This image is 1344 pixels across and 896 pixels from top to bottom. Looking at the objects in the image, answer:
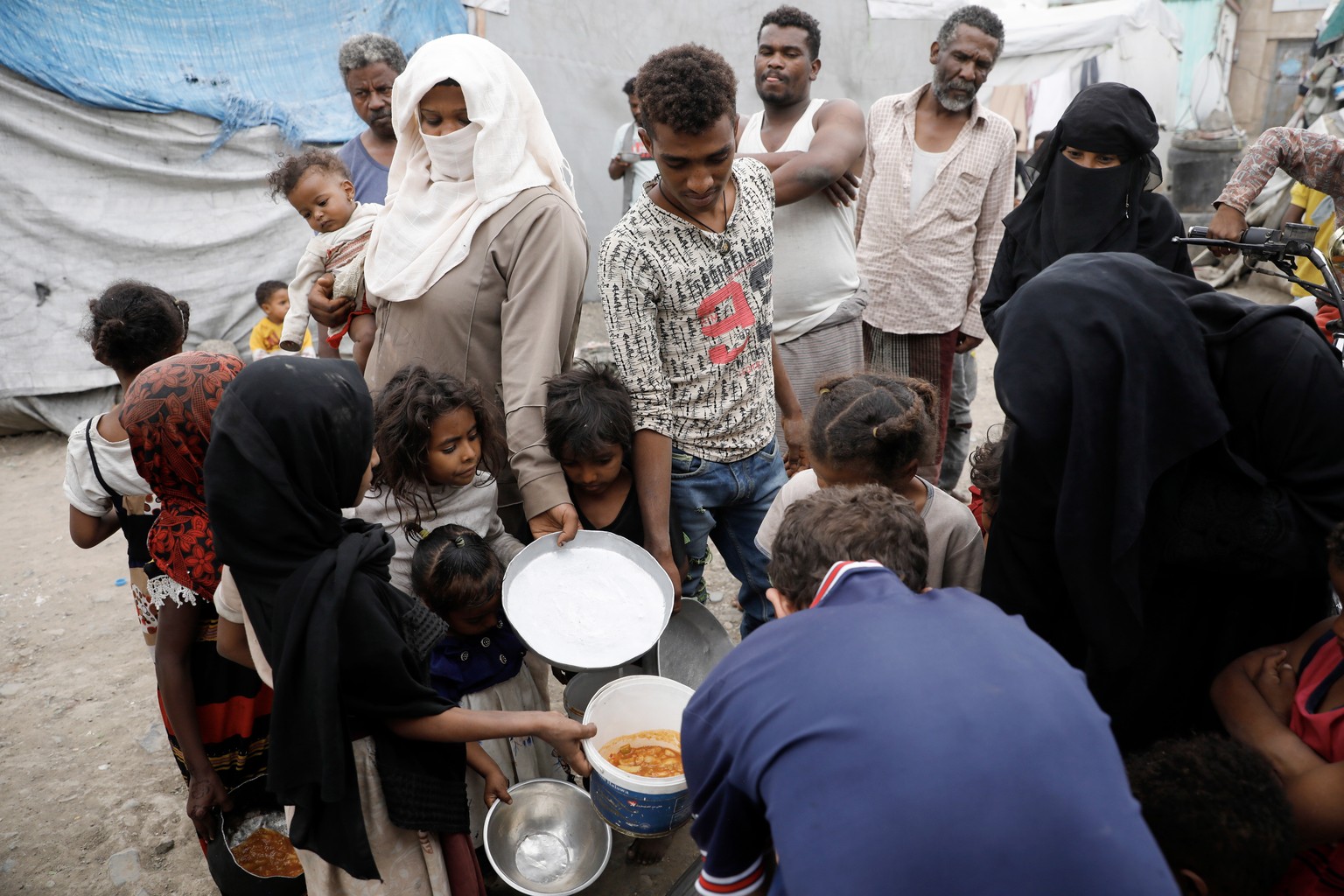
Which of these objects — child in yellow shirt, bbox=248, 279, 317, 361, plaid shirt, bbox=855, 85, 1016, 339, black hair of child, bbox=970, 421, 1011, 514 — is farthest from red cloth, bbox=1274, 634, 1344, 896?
child in yellow shirt, bbox=248, 279, 317, 361

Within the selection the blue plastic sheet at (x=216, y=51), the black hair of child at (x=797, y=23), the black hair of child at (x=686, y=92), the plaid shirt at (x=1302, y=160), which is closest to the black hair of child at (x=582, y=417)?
the black hair of child at (x=686, y=92)

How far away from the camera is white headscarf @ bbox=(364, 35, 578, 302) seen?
2.36m

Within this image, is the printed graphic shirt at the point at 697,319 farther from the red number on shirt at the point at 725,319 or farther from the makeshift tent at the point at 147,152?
the makeshift tent at the point at 147,152

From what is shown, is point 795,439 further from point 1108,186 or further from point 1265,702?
point 1265,702

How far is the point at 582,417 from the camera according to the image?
237cm

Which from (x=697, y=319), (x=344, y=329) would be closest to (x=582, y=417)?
(x=697, y=319)

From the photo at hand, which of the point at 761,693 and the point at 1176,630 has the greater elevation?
the point at 761,693

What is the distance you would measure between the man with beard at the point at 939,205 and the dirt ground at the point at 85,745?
1.42 meters

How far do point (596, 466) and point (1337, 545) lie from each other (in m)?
1.63

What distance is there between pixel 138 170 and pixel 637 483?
5.35 metres

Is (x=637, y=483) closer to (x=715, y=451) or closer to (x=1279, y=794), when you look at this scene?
(x=715, y=451)

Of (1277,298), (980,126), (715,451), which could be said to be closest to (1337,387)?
(715,451)

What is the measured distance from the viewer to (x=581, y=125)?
7.97m

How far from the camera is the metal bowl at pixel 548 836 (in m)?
2.22
